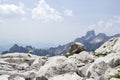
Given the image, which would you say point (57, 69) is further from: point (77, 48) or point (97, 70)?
point (77, 48)

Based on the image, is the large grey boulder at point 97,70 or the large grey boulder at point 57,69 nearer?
the large grey boulder at point 97,70

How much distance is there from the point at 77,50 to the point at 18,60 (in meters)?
21.2

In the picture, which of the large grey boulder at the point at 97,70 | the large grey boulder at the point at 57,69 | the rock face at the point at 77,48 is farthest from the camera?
the rock face at the point at 77,48

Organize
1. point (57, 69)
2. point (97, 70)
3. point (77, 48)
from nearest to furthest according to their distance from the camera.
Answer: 1. point (97, 70)
2. point (57, 69)
3. point (77, 48)

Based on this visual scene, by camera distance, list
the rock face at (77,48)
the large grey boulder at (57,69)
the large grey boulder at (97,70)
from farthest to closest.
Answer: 1. the rock face at (77,48)
2. the large grey boulder at (57,69)
3. the large grey boulder at (97,70)

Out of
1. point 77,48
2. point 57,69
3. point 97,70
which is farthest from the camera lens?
point 77,48

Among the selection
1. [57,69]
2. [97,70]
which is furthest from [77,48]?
[97,70]

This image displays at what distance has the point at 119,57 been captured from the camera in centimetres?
3303

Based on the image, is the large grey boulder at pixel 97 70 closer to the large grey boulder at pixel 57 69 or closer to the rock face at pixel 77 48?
the large grey boulder at pixel 57 69

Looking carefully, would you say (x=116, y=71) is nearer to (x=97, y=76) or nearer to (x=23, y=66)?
(x=97, y=76)

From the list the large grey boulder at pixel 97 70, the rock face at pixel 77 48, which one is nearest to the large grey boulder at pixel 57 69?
the large grey boulder at pixel 97 70

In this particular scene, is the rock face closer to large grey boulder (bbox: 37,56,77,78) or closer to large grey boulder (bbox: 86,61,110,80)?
large grey boulder (bbox: 37,56,77,78)

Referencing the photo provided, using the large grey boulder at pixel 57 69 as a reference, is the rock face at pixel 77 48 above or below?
above

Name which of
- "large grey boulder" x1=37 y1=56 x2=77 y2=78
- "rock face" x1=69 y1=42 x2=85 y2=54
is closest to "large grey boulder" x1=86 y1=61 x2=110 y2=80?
"large grey boulder" x1=37 y1=56 x2=77 y2=78
